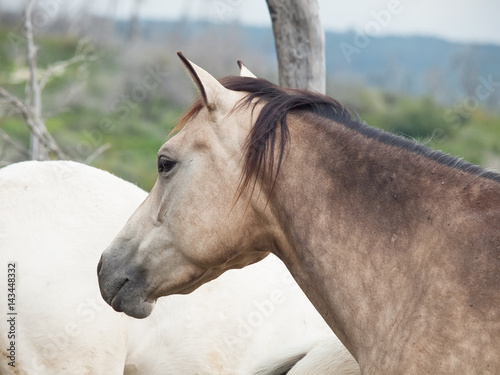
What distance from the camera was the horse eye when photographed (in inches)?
95.3

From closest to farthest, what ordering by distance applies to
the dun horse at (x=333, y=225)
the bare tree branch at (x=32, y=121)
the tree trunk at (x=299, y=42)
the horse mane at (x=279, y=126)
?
the dun horse at (x=333, y=225) < the horse mane at (x=279, y=126) < the tree trunk at (x=299, y=42) < the bare tree branch at (x=32, y=121)

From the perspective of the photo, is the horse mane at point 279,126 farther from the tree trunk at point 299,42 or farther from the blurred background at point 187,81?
the blurred background at point 187,81

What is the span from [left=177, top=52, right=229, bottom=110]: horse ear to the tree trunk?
2.63 meters

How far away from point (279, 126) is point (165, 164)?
1.57 feet

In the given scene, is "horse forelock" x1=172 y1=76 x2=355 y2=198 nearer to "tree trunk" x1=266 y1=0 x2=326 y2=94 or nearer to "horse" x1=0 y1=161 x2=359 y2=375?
"horse" x1=0 y1=161 x2=359 y2=375

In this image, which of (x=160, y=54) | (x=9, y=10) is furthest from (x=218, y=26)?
(x=9, y=10)

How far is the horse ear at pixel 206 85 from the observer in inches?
89.0

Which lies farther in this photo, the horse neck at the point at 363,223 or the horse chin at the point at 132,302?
the horse chin at the point at 132,302

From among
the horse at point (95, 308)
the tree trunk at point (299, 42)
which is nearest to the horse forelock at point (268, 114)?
the horse at point (95, 308)

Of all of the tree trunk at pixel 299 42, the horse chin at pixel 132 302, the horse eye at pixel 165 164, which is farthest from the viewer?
the tree trunk at pixel 299 42

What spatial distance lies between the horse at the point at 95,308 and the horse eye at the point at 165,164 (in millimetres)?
1114

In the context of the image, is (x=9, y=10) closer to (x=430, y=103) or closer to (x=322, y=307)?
(x=430, y=103)

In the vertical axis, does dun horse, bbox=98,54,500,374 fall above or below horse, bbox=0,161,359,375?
above

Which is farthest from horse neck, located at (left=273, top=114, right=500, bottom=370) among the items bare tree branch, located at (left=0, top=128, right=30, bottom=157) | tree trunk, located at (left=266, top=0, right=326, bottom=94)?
bare tree branch, located at (left=0, top=128, right=30, bottom=157)
